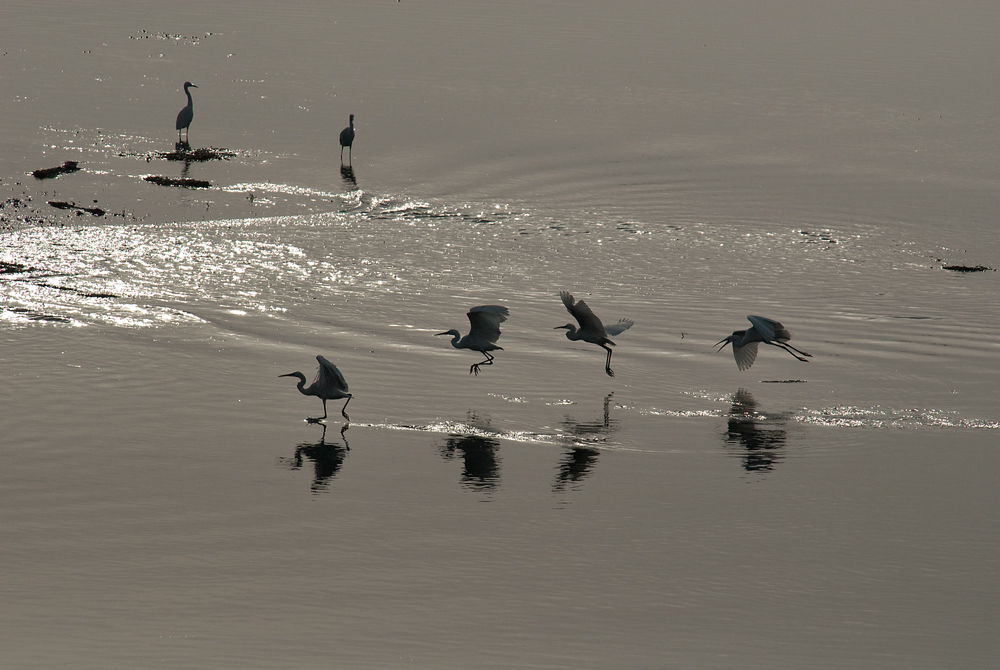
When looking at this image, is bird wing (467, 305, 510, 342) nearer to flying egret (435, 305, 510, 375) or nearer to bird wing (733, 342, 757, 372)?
flying egret (435, 305, 510, 375)

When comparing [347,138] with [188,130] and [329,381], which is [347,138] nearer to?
[188,130]

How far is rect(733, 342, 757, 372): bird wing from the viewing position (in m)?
16.1

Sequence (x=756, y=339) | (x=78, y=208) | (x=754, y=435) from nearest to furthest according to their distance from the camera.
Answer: (x=754, y=435) → (x=756, y=339) → (x=78, y=208)

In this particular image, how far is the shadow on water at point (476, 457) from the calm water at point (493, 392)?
47 millimetres

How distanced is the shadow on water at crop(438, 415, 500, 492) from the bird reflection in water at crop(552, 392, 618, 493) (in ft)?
2.33

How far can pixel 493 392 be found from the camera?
603 inches

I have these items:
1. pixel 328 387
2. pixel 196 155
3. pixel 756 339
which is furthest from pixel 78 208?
pixel 756 339

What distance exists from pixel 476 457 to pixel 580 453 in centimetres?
121

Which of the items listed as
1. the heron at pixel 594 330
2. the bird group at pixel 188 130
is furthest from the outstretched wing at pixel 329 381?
the bird group at pixel 188 130

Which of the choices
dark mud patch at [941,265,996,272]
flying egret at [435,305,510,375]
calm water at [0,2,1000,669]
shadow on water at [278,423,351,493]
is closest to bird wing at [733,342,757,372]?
calm water at [0,2,1000,669]

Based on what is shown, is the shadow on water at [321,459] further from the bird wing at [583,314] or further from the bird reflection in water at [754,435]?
the bird reflection in water at [754,435]

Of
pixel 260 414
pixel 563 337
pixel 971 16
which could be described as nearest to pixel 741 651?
pixel 260 414

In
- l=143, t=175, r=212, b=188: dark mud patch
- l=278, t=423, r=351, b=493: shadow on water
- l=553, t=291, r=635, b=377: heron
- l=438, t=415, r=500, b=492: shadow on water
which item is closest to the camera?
l=278, t=423, r=351, b=493: shadow on water

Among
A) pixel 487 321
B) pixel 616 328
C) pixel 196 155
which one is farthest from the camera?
→ pixel 196 155
